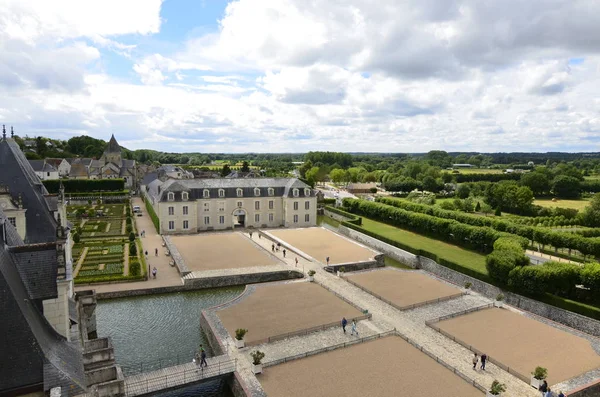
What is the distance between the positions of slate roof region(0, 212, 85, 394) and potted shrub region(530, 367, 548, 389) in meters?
19.2

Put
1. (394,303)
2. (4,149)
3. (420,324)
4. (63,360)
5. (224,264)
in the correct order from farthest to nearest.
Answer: (224,264) → (394,303) → (420,324) → (4,149) → (63,360)

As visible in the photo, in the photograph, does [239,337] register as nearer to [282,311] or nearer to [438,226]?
[282,311]

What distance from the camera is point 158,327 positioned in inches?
1013

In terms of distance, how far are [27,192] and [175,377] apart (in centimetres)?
1494

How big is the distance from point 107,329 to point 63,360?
1410 cm

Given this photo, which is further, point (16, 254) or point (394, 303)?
point (394, 303)

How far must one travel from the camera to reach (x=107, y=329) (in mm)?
25312

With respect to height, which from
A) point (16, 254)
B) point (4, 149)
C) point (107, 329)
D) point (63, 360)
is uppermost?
point (4, 149)

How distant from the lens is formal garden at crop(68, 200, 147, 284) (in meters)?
33.3

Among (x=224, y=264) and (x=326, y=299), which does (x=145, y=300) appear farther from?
(x=326, y=299)

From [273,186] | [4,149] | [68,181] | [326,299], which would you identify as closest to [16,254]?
[4,149]

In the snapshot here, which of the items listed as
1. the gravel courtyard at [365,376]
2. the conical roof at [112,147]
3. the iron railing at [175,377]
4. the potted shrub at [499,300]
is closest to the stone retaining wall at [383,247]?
the potted shrub at [499,300]

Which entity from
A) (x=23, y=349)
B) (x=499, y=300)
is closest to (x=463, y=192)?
(x=499, y=300)

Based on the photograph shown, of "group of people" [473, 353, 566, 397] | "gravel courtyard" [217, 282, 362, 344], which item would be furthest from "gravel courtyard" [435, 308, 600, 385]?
"gravel courtyard" [217, 282, 362, 344]
